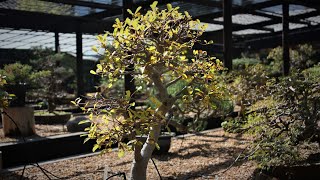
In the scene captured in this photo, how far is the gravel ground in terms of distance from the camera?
10.9ft

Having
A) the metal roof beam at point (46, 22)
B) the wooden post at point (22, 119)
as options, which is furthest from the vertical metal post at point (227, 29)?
the metal roof beam at point (46, 22)

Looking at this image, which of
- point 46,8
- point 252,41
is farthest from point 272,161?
point 252,41

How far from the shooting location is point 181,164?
12.4 feet

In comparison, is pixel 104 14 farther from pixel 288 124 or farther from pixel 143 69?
pixel 143 69

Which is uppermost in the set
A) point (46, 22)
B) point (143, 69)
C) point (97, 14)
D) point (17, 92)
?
point (97, 14)

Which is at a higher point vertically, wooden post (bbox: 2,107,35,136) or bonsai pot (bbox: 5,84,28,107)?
bonsai pot (bbox: 5,84,28,107)

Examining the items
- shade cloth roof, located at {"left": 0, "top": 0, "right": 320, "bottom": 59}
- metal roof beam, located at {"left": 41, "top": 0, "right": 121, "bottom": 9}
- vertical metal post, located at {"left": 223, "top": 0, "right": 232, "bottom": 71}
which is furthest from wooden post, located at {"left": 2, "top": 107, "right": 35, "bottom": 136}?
vertical metal post, located at {"left": 223, "top": 0, "right": 232, "bottom": 71}

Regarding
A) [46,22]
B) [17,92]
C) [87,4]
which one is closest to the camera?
[17,92]

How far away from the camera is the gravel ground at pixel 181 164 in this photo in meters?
3.32

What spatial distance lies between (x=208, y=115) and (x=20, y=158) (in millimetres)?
2842

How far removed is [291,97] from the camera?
2.96 metres

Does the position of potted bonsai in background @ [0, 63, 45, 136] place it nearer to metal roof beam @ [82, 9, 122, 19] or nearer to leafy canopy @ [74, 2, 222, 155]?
metal roof beam @ [82, 9, 122, 19]

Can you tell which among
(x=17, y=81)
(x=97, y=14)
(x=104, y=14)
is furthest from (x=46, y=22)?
(x=17, y=81)

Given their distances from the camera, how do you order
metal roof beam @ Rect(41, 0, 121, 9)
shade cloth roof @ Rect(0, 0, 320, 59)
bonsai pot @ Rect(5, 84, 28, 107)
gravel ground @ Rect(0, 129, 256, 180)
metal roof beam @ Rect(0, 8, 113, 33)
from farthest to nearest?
metal roof beam @ Rect(0, 8, 113, 33) < shade cloth roof @ Rect(0, 0, 320, 59) < metal roof beam @ Rect(41, 0, 121, 9) < bonsai pot @ Rect(5, 84, 28, 107) < gravel ground @ Rect(0, 129, 256, 180)
